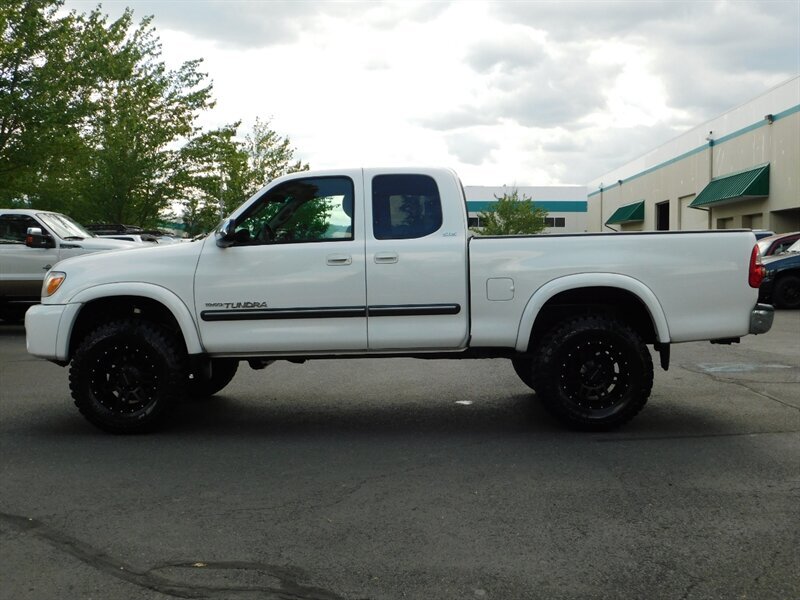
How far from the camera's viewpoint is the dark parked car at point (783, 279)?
64.1ft

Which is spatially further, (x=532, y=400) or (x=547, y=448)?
(x=532, y=400)

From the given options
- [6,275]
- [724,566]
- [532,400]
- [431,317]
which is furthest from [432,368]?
[6,275]

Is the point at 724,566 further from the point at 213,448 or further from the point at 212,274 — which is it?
the point at 212,274

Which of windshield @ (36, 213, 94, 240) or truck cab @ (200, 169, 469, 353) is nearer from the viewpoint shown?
truck cab @ (200, 169, 469, 353)

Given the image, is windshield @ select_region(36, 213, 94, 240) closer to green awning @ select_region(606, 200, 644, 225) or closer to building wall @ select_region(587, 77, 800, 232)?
building wall @ select_region(587, 77, 800, 232)

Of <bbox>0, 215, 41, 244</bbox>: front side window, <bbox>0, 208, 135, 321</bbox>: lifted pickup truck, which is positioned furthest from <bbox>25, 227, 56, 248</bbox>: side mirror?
<bbox>0, 215, 41, 244</bbox>: front side window

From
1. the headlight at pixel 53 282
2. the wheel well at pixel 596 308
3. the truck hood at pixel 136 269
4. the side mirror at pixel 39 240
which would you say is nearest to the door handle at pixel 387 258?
the wheel well at pixel 596 308

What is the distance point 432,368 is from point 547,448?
4.17 m

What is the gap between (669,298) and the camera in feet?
21.9

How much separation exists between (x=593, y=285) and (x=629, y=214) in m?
47.7

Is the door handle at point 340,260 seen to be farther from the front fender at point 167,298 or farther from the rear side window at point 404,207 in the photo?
the front fender at point 167,298

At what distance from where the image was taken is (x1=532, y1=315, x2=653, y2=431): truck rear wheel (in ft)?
21.8

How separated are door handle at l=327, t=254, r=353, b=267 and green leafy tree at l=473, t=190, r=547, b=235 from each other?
53.5 metres

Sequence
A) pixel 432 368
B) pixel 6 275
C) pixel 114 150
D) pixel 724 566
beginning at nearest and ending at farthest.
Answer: pixel 724 566 < pixel 432 368 < pixel 6 275 < pixel 114 150
